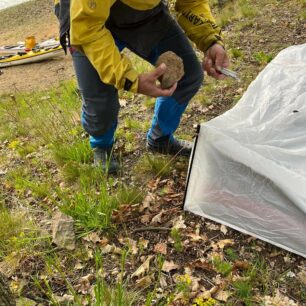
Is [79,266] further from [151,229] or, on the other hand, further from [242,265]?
[242,265]

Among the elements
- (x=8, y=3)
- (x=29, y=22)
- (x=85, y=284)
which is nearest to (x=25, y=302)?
(x=85, y=284)

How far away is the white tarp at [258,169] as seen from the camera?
2.11m

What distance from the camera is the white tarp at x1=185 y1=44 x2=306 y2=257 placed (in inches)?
83.0

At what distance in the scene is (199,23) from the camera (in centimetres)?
275

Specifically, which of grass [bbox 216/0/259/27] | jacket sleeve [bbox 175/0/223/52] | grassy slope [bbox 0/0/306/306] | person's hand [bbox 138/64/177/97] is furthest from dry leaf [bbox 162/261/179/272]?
grass [bbox 216/0/259/27]

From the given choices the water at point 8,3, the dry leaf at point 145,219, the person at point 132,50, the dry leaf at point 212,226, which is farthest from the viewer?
the water at point 8,3

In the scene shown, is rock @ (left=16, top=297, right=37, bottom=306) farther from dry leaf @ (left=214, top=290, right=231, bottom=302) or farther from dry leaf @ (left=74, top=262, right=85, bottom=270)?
dry leaf @ (left=214, top=290, right=231, bottom=302)

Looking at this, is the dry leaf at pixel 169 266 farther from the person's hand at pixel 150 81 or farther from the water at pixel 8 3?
the water at pixel 8 3

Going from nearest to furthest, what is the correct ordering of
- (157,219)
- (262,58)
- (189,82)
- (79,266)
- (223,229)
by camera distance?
1. (79,266)
2. (223,229)
3. (157,219)
4. (189,82)
5. (262,58)

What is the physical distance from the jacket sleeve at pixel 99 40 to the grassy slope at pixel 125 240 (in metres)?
0.77

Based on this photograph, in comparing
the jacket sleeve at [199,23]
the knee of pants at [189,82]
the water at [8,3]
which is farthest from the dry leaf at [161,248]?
the water at [8,3]

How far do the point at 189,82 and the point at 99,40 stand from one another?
0.99 meters

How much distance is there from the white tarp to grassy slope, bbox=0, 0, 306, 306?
162 millimetres

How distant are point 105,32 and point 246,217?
1.29m
